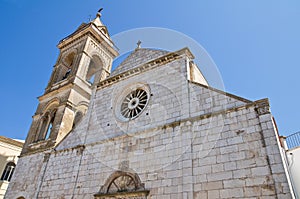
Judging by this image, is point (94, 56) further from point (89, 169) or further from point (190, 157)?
point (190, 157)

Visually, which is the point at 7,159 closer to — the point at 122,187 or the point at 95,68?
the point at 95,68

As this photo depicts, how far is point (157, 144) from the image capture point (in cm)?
674

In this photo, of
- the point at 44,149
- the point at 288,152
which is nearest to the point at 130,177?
the point at 44,149

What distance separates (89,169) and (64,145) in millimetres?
2266

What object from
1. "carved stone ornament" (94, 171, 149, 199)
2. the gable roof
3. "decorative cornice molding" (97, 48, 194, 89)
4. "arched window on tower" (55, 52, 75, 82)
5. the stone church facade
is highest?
"arched window on tower" (55, 52, 75, 82)

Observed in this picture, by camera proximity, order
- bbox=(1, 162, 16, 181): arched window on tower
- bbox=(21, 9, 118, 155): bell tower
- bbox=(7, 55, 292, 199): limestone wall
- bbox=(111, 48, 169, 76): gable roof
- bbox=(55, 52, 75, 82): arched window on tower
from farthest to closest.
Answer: bbox=(1, 162, 16, 181): arched window on tower, bbox=(55, 52, 75, 82): arched window on tower, bbox=(21, 9, 118, 155): bell tower, bbox=(111, 48, 169, 76): gable roof, bbox=(7, 55, 292, 199): limestone wall

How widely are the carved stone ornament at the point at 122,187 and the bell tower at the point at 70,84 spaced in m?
4.77

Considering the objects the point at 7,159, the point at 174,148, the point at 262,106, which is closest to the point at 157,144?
the point at 174,148

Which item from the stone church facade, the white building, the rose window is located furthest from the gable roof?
the white building

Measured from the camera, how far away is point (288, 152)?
915 centimetres

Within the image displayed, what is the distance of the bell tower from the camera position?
1155cm

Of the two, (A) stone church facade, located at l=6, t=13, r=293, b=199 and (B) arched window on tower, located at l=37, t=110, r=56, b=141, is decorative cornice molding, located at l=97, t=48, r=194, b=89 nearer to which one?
(A) stone church facade, located at l=6, t=13, r=293, b=199

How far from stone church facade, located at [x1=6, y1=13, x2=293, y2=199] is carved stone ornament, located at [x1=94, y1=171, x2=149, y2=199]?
0.09ft

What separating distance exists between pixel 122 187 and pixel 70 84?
793cm
